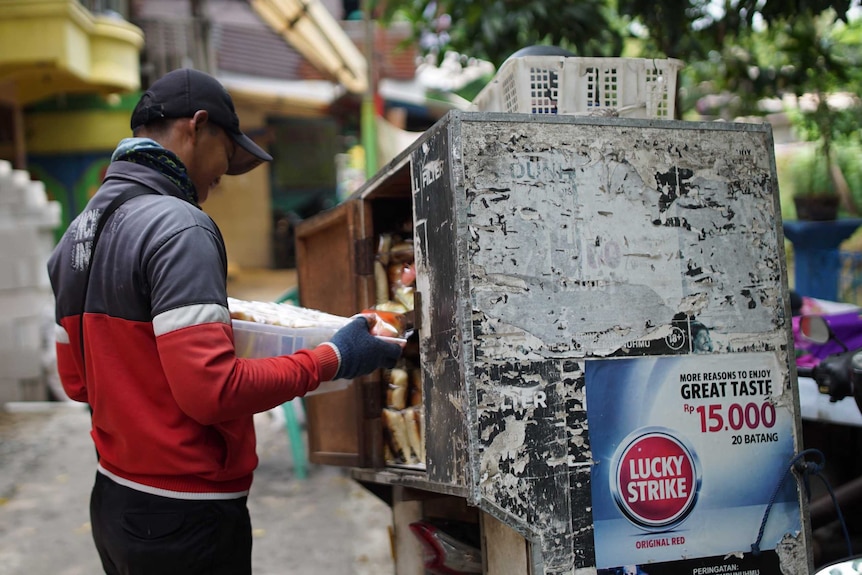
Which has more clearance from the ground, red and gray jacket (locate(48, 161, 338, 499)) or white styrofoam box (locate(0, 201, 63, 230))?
white styrofoam box (locate(0, 201, 63, 230))

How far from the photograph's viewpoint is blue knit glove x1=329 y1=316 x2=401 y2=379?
7.26ft

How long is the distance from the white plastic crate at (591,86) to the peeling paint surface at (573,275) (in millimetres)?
253

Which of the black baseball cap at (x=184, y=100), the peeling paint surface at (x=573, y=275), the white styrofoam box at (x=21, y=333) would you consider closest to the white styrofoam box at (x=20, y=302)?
the white styrofoam box at (x=21, y=333)

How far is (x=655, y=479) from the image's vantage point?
7.01ft

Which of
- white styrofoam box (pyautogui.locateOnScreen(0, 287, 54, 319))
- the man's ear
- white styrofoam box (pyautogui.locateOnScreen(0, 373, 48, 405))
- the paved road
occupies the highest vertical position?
the man's ear

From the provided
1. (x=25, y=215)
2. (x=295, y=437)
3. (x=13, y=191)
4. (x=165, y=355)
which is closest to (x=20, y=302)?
(x=25, y=215)

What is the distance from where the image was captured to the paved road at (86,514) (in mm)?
4400

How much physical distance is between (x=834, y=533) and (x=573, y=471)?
5.73 feet

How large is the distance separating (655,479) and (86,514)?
4.01 metres

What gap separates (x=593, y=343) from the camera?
2102mm

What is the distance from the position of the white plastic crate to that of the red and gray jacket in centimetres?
96

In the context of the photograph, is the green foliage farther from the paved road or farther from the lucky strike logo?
the lucky strike logo

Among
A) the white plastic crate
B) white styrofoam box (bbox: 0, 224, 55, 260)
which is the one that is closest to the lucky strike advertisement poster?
the white plastic crate

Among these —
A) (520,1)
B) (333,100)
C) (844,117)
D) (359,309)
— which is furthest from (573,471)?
(333,100)
